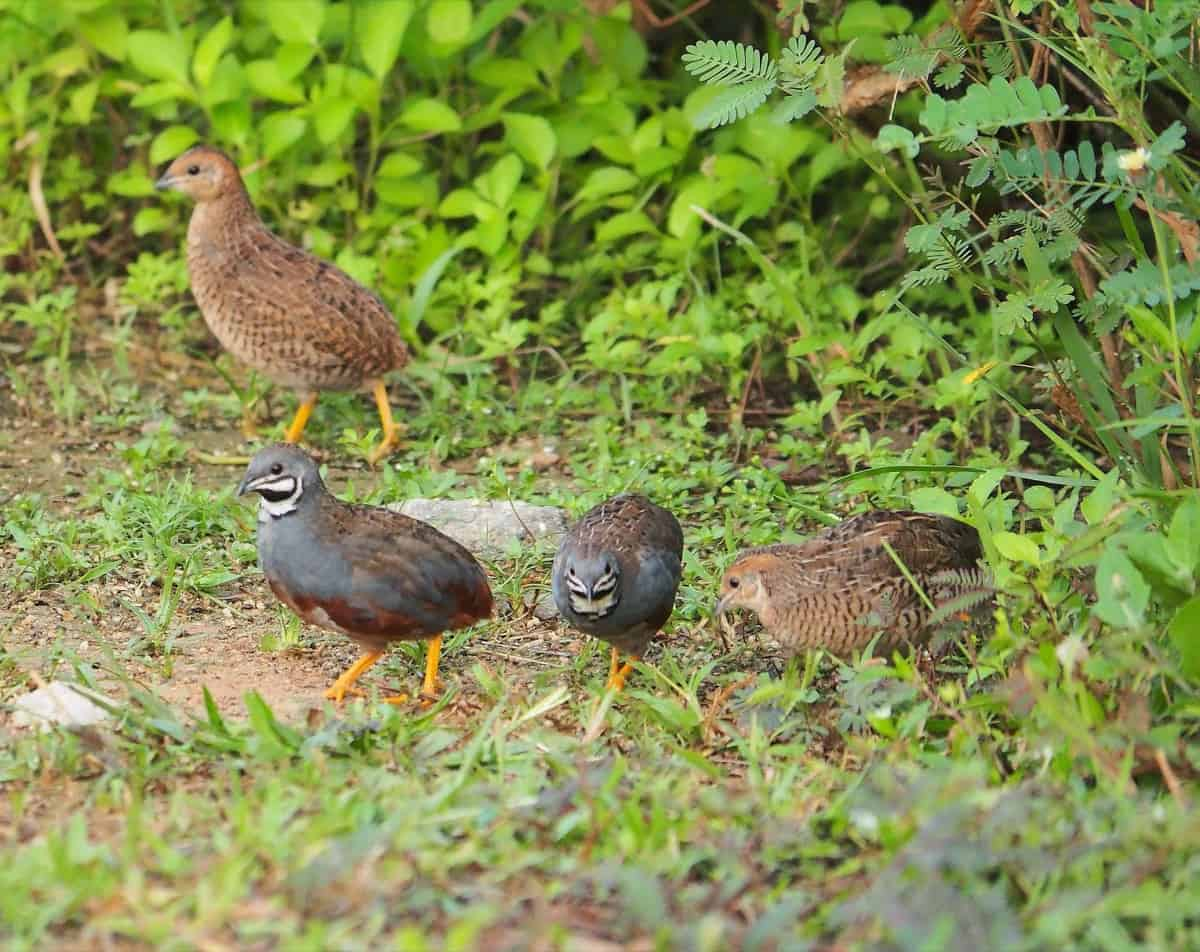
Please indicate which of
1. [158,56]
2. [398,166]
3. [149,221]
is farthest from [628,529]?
[149,221]

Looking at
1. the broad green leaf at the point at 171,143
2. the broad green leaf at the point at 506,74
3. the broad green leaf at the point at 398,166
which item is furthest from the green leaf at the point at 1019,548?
the broad green leaf at the point at 171,143

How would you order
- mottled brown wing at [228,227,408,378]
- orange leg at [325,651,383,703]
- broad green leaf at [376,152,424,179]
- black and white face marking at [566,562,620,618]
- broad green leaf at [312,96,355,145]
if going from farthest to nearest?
broad green leaf at [376,152,424,179], broad green leaf at [312,96,355,145], mottled brown wing at [228,227,408,378], orange leg at [325,651,383,703], black and white face marking at [566,562,620,618]

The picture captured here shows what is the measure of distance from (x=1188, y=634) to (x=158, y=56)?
5.53m

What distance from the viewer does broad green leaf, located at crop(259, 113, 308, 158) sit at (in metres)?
8.39

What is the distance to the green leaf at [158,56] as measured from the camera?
839 cm

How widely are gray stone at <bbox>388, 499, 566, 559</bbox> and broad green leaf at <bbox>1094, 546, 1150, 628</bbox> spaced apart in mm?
2495

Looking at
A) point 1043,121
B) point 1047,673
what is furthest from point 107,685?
point 1043,121

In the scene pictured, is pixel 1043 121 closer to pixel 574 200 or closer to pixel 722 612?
pixel 722 612

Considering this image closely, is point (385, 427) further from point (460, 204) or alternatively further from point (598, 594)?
point (598, 594)

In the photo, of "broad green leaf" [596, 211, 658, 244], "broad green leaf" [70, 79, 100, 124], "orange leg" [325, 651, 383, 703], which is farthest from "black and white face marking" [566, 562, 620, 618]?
"broad green leaf" [70, 79, 100, 124]

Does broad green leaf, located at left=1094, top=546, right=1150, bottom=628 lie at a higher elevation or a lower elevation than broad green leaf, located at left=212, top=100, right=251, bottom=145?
higher

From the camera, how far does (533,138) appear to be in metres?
8.41

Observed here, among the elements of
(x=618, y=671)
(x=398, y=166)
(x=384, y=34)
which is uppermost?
(x=384, y=34)

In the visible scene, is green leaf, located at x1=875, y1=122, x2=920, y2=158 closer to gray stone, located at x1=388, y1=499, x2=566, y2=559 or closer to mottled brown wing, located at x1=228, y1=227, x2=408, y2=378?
gray stone, located at x1=388, y1=499, x2=566, y2=559
